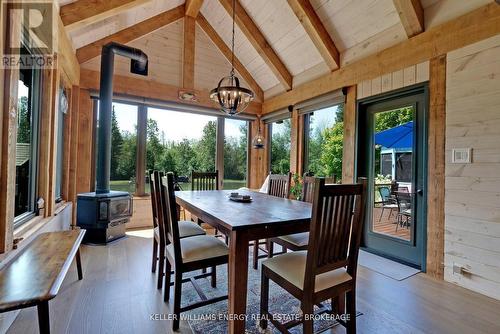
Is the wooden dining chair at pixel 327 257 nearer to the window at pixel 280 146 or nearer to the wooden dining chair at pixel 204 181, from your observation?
the wooden dining chair at pixel 204 181

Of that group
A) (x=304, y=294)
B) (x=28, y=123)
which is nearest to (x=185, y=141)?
(x=28, y=123)

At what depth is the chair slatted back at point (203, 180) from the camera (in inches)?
148

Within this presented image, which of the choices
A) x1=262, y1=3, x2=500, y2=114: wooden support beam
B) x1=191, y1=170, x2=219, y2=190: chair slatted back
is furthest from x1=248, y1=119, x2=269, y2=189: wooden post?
x1=191, y1=170, x2=219, y2=190: chair slatted back

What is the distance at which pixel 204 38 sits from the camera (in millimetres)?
5152

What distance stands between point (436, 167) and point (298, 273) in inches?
84.5

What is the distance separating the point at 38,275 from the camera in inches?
56.0

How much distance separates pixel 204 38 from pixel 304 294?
5.16 meters

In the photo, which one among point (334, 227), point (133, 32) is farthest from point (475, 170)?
point (133, 32)

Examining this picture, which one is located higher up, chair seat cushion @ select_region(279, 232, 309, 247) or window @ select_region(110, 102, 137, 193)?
window @ select_region(110, 102, 137, 193)

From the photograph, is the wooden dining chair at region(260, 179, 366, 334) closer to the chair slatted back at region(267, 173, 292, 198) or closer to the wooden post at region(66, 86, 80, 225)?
the chair slatted back at region(267, 173, 292, 198)

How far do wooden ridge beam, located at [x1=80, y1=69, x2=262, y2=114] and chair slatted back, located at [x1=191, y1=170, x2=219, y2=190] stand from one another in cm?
178

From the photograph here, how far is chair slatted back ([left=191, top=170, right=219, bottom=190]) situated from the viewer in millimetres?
3768

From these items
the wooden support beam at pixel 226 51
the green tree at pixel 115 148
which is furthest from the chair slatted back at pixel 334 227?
the wooden support beam at pixel 226 51

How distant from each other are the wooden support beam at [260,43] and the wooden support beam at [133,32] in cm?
110
